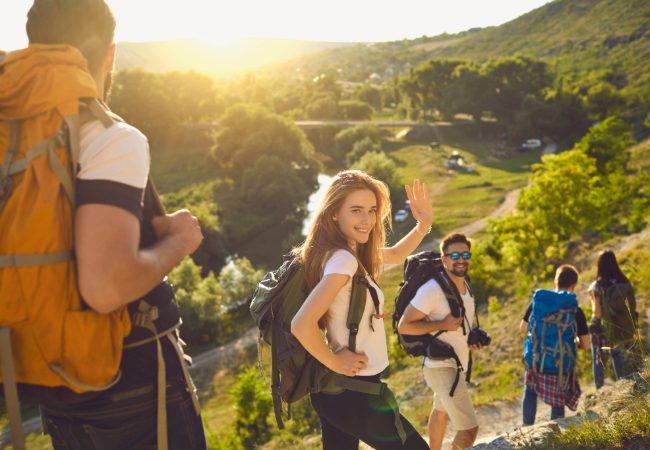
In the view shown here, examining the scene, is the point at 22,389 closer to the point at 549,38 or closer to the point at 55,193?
the point at 55,193

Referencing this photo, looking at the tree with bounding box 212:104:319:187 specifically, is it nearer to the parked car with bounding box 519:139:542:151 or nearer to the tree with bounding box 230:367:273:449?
the parked car with bounding box 519:139:542:151

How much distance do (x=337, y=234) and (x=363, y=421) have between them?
1240mm

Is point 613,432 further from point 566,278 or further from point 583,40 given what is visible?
point 583,40

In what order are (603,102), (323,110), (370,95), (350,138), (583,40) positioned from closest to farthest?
(603,102) < (350,138) < (323,110) < (370,95) < (583,40)

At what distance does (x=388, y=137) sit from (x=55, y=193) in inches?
2918

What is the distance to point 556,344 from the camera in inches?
256

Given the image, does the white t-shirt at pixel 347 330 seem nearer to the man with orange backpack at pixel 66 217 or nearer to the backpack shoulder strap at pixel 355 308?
the backpack shoulder strap at pixel 355 308

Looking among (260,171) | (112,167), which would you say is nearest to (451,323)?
(112,167)

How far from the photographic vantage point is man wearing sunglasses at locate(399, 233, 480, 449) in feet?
17.2

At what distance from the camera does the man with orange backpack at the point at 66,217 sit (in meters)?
2.01

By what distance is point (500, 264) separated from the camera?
86.1 feet

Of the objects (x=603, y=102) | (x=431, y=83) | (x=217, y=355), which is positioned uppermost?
(x=431, y=83)

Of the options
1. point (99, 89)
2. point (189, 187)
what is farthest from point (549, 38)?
point (99, 89)

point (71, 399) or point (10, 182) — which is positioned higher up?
point (10, 182)
